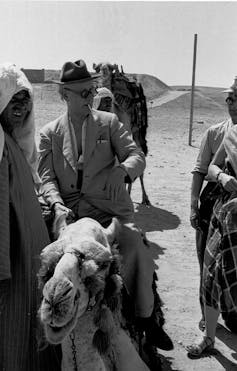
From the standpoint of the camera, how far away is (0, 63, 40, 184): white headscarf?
3.13 meters

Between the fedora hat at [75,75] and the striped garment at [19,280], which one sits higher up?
the fedora hat at [75,75]

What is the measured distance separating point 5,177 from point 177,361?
254 cm

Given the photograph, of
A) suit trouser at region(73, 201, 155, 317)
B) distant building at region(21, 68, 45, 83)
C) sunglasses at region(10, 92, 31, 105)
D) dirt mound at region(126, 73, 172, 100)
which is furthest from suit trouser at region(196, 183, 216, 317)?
distant building at region(21, 68, 45, 83)

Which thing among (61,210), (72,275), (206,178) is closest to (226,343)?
(206,178)

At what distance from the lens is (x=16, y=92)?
3.22m

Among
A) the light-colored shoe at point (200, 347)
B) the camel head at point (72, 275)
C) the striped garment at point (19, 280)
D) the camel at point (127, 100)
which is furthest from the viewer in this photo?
the camel at point (127, 100)

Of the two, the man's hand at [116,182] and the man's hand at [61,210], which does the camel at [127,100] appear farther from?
the man's hand at [61,210]

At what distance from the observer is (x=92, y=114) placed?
4328 millimetres

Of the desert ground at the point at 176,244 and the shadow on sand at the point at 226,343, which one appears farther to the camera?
the desert ground at the point at 176,244

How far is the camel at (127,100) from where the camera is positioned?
9.19 metres

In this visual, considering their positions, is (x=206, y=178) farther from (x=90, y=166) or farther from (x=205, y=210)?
→ (x=90, y=166)

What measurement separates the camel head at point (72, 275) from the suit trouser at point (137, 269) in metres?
0.84

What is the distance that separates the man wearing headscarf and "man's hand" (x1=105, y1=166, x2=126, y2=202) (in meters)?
0.71

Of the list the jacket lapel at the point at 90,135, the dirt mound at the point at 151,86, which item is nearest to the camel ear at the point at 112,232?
the jacket lapel at the point at 90,135
